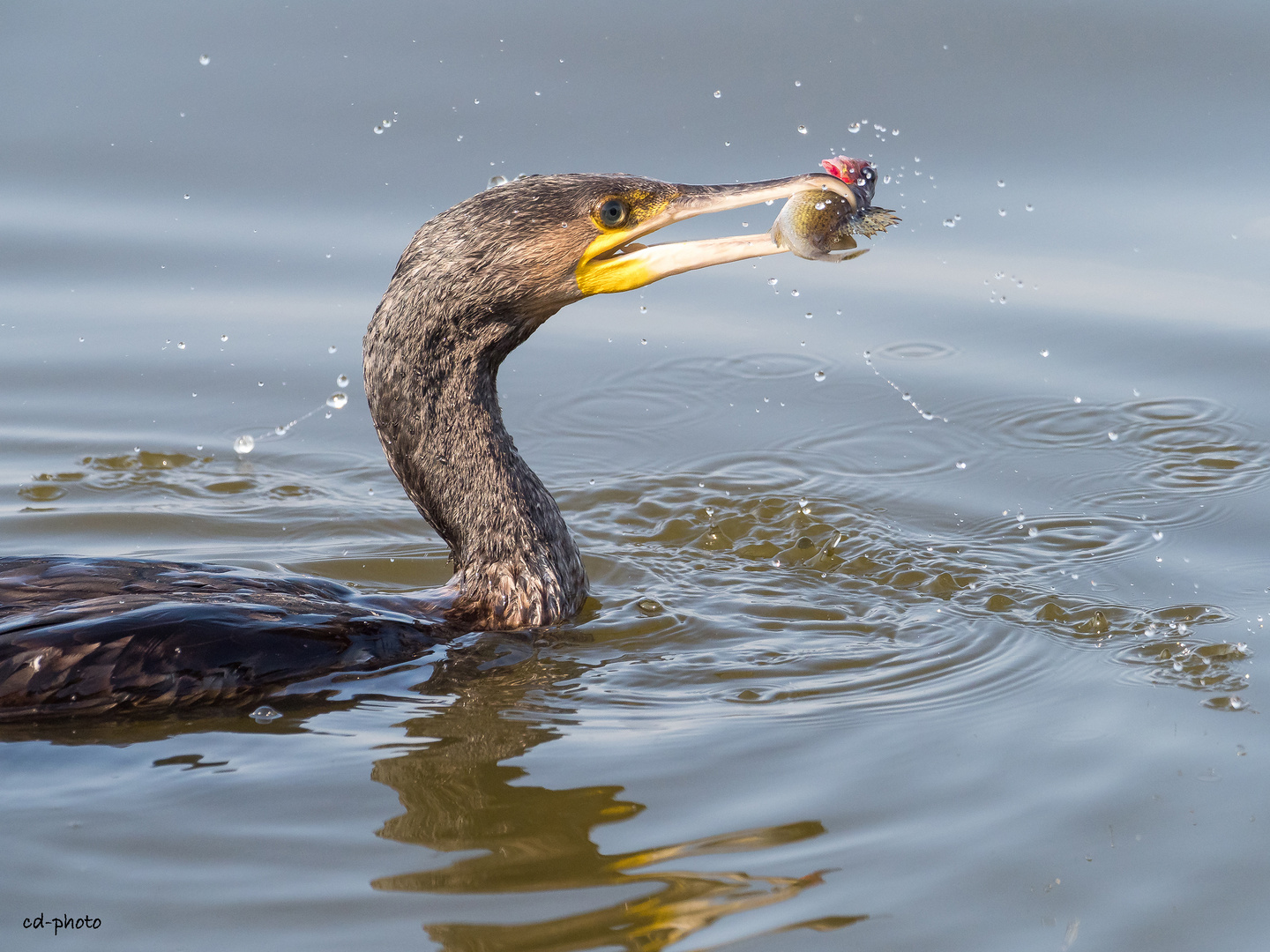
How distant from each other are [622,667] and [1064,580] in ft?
5.18

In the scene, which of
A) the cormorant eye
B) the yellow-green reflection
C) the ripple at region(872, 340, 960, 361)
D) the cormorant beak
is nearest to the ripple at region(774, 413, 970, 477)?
the ripple at region(872, 340, 960, 361)

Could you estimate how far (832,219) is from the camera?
473 centimetres

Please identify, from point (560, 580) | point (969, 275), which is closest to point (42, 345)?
point (560, 580)

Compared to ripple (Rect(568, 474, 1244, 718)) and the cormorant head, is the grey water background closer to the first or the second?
ripple (Rect(568, 474, 1244, 718))

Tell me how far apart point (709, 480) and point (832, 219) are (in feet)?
5.55

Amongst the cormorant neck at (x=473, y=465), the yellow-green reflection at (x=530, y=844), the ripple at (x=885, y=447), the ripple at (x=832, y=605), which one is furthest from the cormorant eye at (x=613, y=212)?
the ripple at (x=885, y=447)

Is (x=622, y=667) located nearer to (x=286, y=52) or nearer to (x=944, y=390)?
(x=944, y=390)

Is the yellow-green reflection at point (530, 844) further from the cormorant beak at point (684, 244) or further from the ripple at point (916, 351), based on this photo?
the ripple at point (916, 351)

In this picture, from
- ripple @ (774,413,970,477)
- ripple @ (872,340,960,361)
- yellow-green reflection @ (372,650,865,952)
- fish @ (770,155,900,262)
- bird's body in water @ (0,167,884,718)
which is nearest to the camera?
yellow-green reflection @ (372,650,865,952)

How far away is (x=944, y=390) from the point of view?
6762 millimetres

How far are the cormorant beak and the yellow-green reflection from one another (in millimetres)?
1354

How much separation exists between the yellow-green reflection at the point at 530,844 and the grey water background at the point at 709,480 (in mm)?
13

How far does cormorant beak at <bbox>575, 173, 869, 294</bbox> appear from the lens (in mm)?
4539

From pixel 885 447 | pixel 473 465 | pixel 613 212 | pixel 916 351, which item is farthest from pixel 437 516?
pixel 916 351
